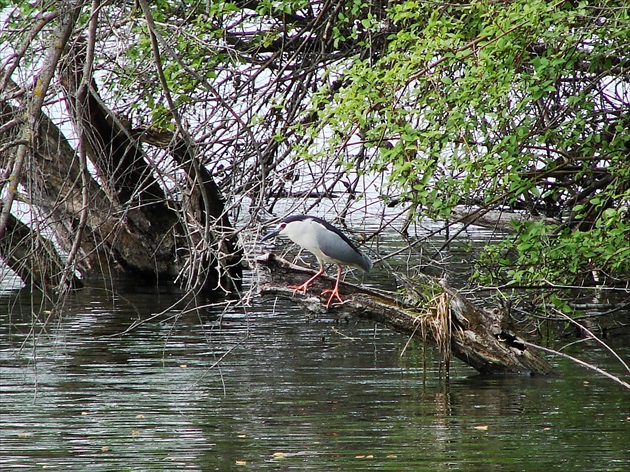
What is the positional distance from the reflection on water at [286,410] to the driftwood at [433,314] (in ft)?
0.85

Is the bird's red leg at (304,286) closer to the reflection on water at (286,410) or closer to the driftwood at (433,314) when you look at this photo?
the driftwood at (433,314)

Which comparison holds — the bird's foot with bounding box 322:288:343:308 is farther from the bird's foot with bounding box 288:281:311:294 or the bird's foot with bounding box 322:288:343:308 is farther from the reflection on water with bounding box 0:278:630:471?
the reflection on water with bounding box 0:278:630:471

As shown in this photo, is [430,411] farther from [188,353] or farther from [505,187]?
[188,353]

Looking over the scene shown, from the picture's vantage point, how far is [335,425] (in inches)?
268

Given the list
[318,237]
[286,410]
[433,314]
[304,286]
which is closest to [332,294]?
[304,286]

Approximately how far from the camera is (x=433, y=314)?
25.7 ft

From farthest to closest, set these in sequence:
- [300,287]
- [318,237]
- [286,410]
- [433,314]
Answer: [318,237] < [433,314] < [300,287] < [286,410]

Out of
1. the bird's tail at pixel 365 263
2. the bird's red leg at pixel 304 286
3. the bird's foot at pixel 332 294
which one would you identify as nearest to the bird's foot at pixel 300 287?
the bird's red leg at pixel 304 286

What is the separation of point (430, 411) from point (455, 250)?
9.96 meters

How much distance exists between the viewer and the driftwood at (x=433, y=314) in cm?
770

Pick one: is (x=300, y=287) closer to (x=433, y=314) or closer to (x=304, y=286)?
(x=304, y=286)

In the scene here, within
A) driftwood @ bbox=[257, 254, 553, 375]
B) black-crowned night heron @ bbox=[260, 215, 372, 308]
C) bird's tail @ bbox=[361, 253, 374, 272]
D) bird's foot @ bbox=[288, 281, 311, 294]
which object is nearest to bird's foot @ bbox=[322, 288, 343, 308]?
driftwood @ bbox=[257, 254, 553, 375]

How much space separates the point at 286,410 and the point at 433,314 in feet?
4.57

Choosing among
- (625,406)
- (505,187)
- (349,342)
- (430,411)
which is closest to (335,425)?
(430,411)
